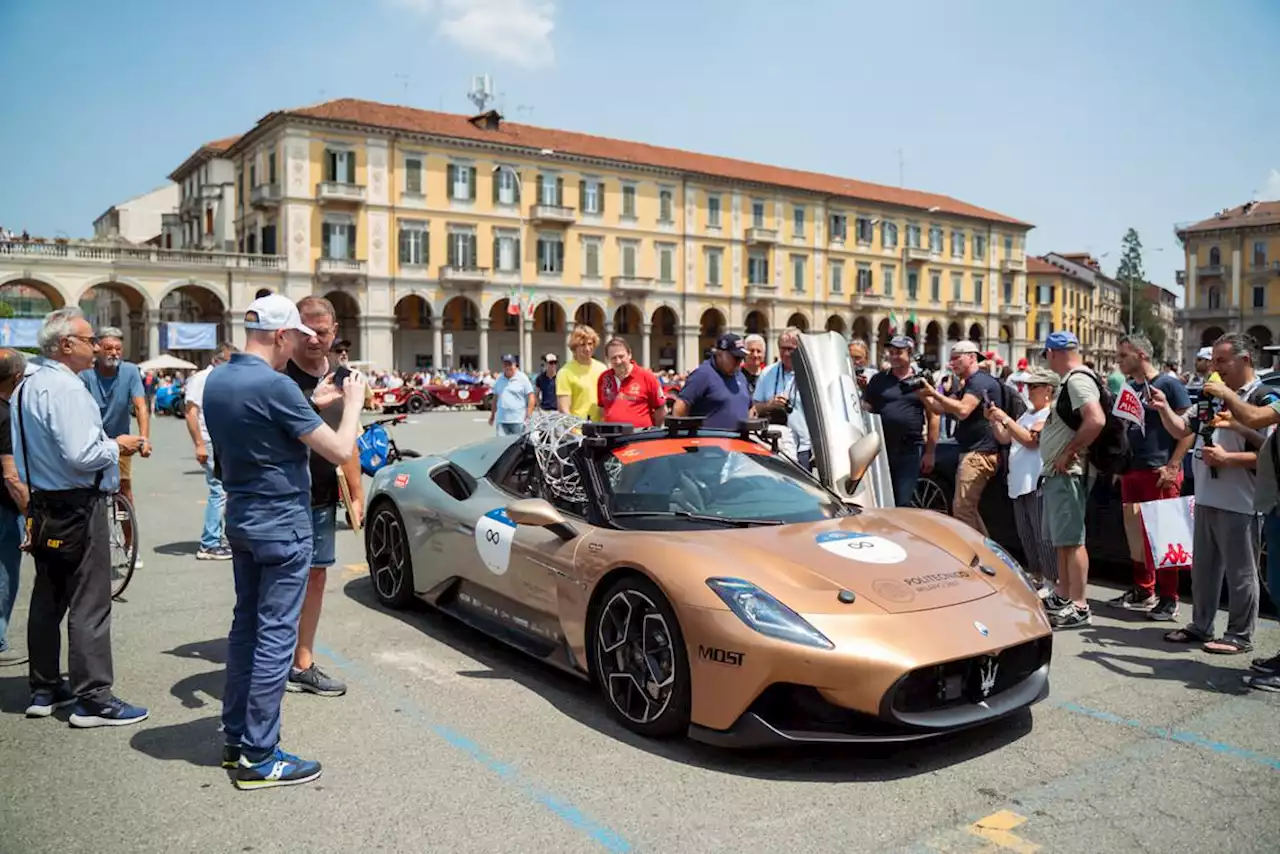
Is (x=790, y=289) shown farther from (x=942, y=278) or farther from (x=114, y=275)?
(x=114, y=275)

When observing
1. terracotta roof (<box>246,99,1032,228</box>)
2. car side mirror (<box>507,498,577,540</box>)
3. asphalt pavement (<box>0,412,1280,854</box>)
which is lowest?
asphalt pavement (<box>0,412,1280,854</box>)

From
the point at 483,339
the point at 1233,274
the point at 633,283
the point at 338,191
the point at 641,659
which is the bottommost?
the point at 641,659

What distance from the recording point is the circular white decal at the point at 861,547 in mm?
4332

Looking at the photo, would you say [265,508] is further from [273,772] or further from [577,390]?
[577,390]

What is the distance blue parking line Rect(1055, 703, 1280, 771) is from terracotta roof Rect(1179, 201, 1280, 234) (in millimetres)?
96403

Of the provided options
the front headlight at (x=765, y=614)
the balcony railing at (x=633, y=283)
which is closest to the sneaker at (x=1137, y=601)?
the front headlight at (x=765, y=614)

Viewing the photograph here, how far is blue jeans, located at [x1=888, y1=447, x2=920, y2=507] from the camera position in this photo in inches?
311

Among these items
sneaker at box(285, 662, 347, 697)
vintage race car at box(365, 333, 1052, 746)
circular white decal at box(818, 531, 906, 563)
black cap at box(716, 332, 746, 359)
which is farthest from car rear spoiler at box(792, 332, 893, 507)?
sneaker at box(285, 662, 347, 697)

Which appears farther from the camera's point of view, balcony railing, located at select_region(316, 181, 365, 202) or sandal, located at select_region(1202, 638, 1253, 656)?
balcony railing, located at select_region(316, 181, 365, 202)

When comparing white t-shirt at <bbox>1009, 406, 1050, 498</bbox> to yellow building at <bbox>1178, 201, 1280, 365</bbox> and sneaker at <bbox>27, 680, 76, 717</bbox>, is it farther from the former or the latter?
yellow building at <bbox>1178, 201, 1280, 365</bbox>

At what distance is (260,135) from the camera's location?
51156 millimetres

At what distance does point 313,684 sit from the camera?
4.81 meters

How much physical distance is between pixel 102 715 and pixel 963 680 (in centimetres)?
374

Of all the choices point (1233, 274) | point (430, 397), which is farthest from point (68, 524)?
point (1233, 274)
